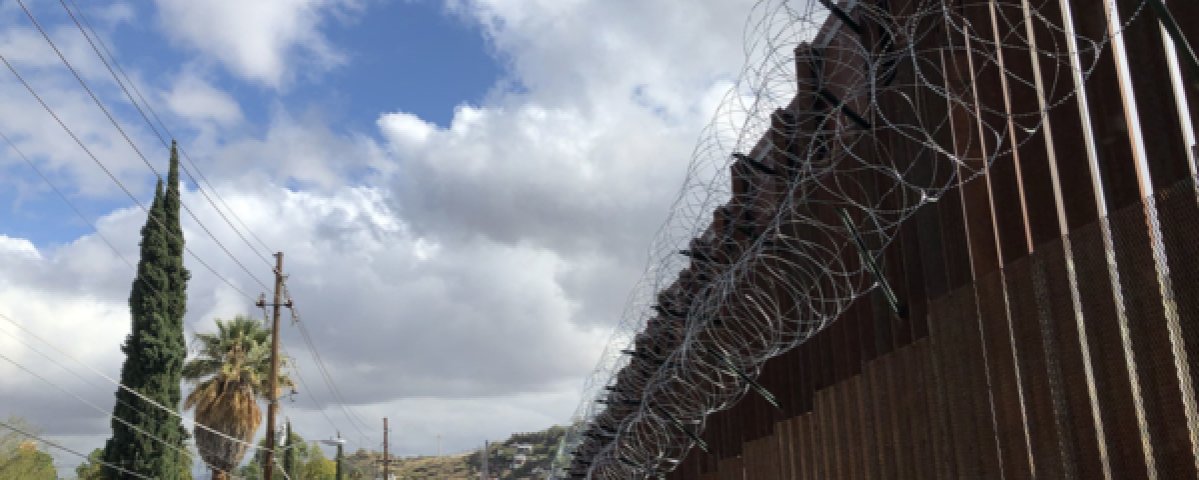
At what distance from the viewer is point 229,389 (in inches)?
1334

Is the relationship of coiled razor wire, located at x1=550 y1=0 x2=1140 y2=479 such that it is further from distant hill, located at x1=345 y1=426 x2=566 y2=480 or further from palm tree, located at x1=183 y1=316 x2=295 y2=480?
distant hill, located at x1=345 y1=426 x2=566 y2=480

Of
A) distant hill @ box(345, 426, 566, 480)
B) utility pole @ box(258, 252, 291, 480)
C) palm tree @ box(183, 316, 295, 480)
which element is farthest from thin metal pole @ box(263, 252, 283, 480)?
distant hill @ box(345, 426, 566, 480)

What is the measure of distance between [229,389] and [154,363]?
567 cm

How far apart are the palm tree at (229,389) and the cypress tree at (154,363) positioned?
3237 mm

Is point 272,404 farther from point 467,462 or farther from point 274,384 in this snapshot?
point 467,462

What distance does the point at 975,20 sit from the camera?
213 inches

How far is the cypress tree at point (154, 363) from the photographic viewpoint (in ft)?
92.6

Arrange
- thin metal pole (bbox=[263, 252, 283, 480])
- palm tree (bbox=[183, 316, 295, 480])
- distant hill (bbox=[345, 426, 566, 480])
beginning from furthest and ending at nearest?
distant hill (bbox=[345, 426, 566, 480]), palm tree (bbox=[183, 316, 295, 480]), thin metal pole (bbox=[263, 252, 283, 480])

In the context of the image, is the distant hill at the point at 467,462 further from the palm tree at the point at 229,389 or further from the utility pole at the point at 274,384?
the utility pole at the point at 274,384

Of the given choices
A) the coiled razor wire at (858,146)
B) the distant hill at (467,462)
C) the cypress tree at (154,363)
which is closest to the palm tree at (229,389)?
the cypress tree at (154,363)

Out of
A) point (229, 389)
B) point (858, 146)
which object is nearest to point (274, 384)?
point (229, 389)

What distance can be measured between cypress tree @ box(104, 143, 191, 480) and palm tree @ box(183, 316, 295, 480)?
3237mm

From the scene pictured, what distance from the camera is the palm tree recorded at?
32750 millimetres

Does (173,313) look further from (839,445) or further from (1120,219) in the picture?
(1120,219)
